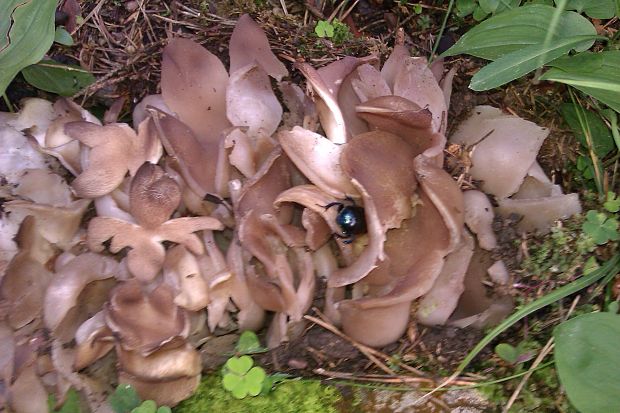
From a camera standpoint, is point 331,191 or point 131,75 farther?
point 131,75

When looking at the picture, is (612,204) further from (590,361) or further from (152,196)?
(152,196)

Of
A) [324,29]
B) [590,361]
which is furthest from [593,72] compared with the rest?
[324,29]

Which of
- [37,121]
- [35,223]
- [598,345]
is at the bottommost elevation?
[598,345]

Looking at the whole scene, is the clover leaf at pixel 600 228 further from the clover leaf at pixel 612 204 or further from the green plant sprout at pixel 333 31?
the green plant sprout at pixel 333 31

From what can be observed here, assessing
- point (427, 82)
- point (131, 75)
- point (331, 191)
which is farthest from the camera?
point (131, 75)

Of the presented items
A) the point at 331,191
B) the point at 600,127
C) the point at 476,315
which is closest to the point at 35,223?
the point at 331,191

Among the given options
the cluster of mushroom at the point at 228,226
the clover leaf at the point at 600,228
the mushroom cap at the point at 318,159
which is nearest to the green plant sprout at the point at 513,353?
the cluster of mushroom at the point at 228,226

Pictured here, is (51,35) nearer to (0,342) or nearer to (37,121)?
(37,121)
